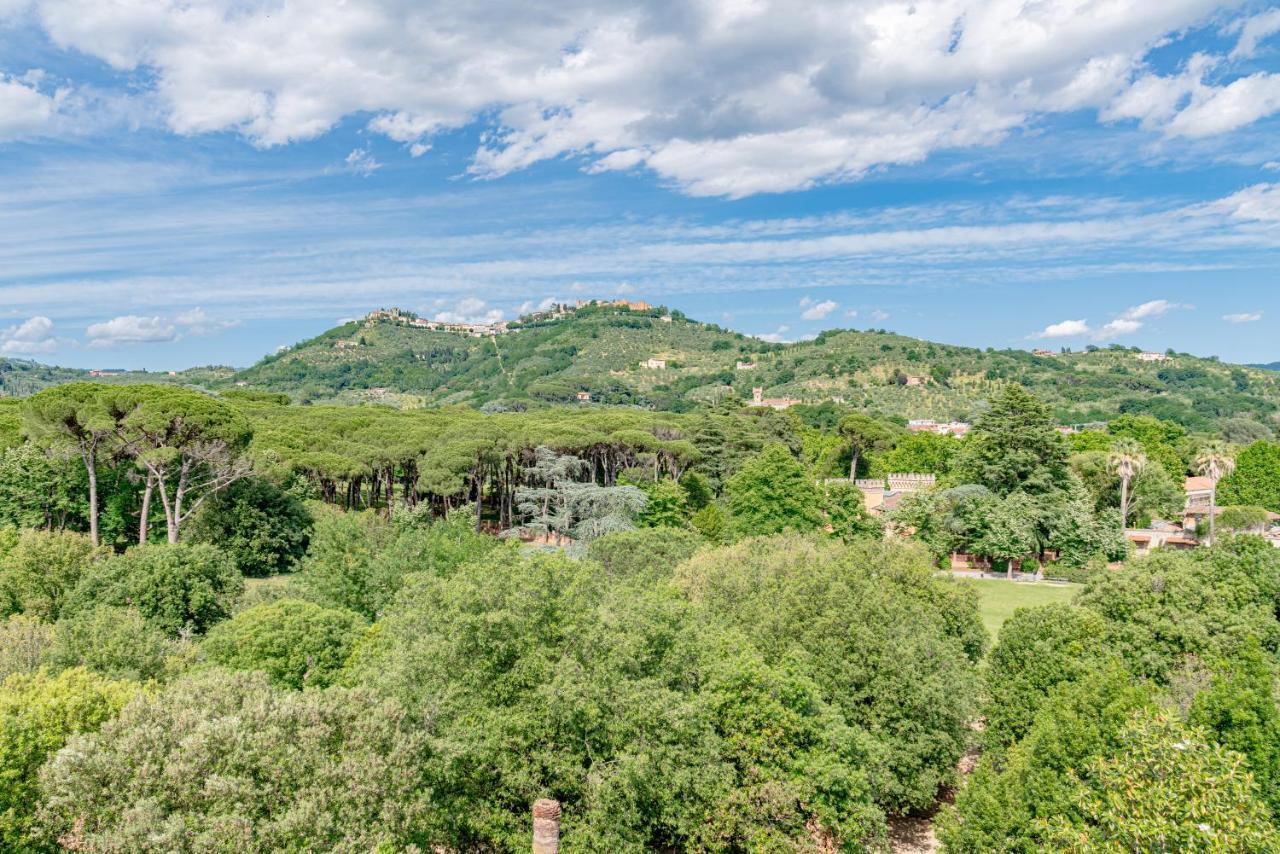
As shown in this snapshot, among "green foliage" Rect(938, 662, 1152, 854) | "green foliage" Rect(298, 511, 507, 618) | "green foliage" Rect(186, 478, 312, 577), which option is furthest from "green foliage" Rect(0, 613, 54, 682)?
"green foliage" Rect(938, 662, 1152, 854)

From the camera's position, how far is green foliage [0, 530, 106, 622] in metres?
20.6

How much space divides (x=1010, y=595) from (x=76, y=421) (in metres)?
37.9

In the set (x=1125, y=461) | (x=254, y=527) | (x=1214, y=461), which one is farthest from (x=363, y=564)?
(x=1214, y=461)

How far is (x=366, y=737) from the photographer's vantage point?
9234mm

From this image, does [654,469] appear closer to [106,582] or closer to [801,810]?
[106,582]

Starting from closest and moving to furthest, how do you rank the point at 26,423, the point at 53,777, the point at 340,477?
1. the point at 53,777
2. the point at 26,423
3. the point at 340,477

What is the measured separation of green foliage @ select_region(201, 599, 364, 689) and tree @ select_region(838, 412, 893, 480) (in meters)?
54.0

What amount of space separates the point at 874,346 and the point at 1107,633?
148988 mm

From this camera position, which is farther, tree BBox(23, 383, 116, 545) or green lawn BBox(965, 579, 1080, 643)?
green lawn BBox(965, 579, 1080, 643)

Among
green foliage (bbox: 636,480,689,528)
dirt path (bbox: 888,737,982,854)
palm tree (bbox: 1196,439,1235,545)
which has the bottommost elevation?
dirt path (bbox: 888,737,982,854)

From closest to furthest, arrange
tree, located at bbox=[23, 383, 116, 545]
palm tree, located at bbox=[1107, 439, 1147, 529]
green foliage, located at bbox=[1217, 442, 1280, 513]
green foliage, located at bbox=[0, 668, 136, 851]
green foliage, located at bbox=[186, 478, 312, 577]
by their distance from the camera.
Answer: green foliage, located at bbox=[0, 668, 136, 851]
tree, located at bbox=[23, 383, 116, 545]
green foliage, located at bbox=[186, 478, 312, 577]
palm tree, located at bbox=[1107, 439, 1147, 529]
green foliage, located at bbox=[1217, 442, 1280, 513]

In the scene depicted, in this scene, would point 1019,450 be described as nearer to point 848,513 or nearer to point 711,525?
point 848,513

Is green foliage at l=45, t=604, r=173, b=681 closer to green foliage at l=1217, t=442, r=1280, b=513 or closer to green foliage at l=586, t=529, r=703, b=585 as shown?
A: green foliage at l=586, t=529, r=703, b=585

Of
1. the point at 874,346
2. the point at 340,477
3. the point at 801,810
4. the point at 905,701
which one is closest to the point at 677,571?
the point at 905,701
